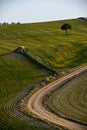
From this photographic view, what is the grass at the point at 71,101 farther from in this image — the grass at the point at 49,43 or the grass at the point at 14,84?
the grass at the point at 49,43

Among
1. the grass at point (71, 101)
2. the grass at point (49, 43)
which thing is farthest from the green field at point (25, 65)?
the grass at point (71, 101)

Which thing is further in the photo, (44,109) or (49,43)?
(49,43)

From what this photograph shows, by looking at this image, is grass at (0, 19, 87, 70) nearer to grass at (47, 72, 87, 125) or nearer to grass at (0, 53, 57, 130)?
grass at (0, 53, 57, 130)

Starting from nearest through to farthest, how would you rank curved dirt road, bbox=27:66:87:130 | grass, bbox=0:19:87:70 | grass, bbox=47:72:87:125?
curved dirt road, bbox=27:66:87:130, grass, bbox=47:72:87:125, grass, bbox=0:19:87:70

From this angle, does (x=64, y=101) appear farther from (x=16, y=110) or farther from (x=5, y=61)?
(x=5, y=61)

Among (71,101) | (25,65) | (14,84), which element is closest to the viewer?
(71,101)

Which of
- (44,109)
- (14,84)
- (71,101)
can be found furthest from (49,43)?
(44,109)

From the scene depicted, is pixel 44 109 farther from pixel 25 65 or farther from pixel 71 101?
pixel 25 65

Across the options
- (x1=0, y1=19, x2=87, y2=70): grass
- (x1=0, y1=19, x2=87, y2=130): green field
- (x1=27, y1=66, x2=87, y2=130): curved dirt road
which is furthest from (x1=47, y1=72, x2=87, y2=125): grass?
(x1=0, y1=19, x2=87, y2=70): grass
